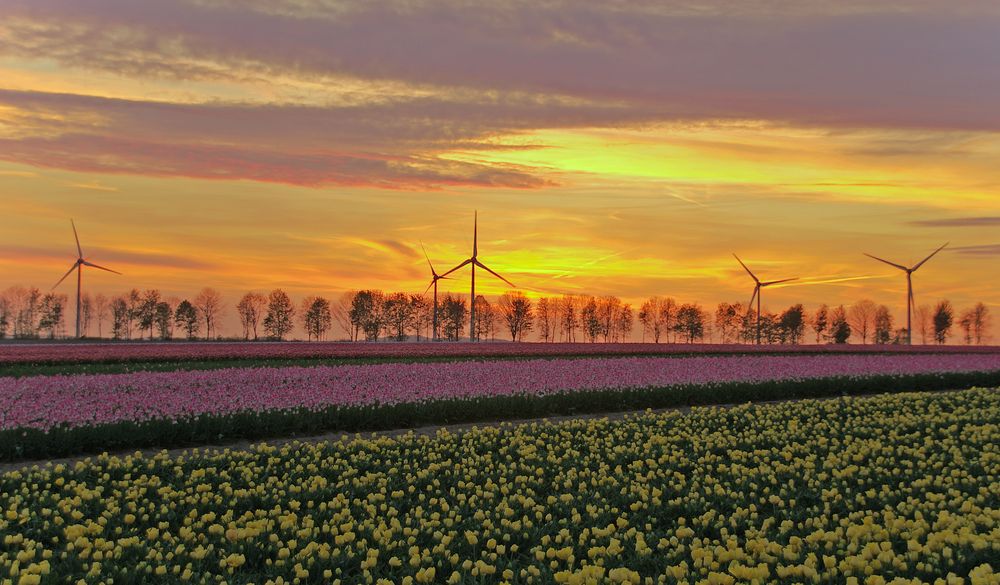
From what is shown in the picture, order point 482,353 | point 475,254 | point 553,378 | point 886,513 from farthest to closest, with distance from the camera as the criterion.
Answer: point 475,254
point 482,353
point 553,378
point 886,513

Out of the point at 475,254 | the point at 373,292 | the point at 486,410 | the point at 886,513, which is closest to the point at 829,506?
the point at 886,513

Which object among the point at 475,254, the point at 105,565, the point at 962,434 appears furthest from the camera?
the point at 475,254

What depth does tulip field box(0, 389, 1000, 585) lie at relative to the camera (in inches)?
264

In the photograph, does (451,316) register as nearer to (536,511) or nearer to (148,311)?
(148,311)

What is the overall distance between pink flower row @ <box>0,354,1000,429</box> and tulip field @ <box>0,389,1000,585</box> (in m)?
4.00

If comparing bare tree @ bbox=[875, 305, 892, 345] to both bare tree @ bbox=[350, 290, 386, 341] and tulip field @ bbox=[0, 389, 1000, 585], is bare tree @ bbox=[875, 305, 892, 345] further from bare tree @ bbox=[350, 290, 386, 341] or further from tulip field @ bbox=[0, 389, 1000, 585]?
tulip field @ bbox=[0, 389, 1000, 585]

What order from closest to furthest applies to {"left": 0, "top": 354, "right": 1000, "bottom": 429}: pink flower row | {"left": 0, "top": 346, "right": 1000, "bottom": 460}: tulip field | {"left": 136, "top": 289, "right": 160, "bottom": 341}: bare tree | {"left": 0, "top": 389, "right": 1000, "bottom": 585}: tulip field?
{"left": 0, "top": 389, "right": 1000, "bottom": 585}: tulip field, {"left": 0, "top": 346, "right": 1000, "bottom": 460}: tulip field, {"left": 0, "top": 354, "right": 1000, "bottom": 429}: pink flower row, {"left": 136, "top": 289, "right": 160, "bottom": 341}: bare tree

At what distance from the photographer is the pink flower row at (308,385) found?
50.1 feet

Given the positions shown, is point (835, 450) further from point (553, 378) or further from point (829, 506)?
point (553, 378)

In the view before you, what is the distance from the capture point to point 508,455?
11.8m

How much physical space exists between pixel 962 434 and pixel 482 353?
26.8 m

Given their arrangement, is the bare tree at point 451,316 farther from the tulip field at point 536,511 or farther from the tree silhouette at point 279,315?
A: the tulip field at point 536,511

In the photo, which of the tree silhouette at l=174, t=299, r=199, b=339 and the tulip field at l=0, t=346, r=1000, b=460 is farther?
the tree silhouette at l=174, t=299, r=199, b=339

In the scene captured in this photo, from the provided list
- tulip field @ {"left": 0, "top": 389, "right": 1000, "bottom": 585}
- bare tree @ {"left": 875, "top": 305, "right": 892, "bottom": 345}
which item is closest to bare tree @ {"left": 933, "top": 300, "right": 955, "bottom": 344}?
bare tree @ {"left": 875, "top": 305, "right": 892, "bottom": 345}
